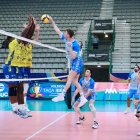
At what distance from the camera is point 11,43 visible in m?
5.14

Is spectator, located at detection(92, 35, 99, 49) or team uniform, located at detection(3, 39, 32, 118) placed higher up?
spectator, located at detection(92, 35, 99, 49)

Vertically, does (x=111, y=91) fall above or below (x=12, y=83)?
below

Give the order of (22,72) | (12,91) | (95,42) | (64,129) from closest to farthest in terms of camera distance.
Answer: (22,72)
(12,91)
(64,129)
(95,42)

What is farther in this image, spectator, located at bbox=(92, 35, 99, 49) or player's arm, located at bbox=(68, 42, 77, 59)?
spectator, located at bbox=(92, 35, 99, 49)

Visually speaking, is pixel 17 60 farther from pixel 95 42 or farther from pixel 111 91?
pixel 95 42

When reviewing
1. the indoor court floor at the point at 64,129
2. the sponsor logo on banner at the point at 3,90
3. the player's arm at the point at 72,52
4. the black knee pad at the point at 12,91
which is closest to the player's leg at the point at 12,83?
the black knee pad at the point at 12,91

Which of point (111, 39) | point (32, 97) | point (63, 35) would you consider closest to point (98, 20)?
point (111, 39)

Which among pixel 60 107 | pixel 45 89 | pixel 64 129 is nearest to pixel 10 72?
pixel 64 129

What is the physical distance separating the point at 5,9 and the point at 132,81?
50.7ft

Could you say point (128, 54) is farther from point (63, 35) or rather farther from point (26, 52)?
point (26, 52)

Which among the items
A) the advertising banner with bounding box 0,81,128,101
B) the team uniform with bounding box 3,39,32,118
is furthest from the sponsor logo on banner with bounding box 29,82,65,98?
the team uniform with bounding box 3,39,32,118

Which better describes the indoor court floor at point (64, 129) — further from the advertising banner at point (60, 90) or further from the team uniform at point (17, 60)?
the advertising banner at point (60, 90)

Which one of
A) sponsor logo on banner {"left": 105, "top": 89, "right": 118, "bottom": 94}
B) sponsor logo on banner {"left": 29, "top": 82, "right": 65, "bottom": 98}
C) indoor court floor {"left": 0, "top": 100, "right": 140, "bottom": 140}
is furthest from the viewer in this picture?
sponsor logo on banner {"left": 29, "top": 82, "right": 65, "bottom": 98}

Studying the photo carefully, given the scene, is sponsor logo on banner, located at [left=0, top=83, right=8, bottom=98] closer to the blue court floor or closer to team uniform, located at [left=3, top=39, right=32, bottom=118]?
the blue court floor
